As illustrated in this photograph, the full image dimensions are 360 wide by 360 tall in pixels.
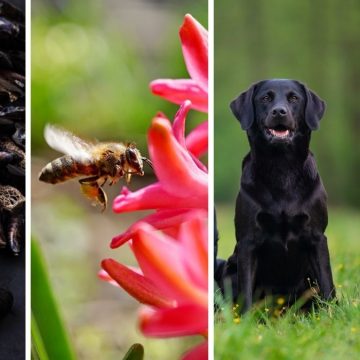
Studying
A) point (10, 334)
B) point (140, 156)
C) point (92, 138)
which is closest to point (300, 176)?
point (140, 156)

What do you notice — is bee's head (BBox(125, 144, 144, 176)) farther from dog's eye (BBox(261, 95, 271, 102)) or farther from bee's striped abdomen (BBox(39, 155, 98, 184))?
dog's eye (BBox(261, 95, 271, 102))

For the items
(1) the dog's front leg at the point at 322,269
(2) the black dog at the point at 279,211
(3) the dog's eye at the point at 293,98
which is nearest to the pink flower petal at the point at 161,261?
(2) the black dog at the point at 279,211

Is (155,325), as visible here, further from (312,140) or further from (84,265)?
(312,140)

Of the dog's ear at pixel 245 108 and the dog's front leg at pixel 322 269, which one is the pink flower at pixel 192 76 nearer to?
the dog's ear at pixel 245 108

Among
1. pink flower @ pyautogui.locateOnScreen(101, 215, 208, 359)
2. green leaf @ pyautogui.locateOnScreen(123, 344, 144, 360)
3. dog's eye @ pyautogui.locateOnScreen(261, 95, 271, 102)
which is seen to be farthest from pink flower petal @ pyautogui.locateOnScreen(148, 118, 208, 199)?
green leaf @ pyautogui.locateOnScreen(123, 344, 144, 360)

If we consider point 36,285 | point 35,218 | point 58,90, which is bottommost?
point 36,285

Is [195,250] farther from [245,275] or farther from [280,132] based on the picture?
[280,132]

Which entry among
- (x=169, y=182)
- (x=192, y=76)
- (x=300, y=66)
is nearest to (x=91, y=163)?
(x=169, y=182)
